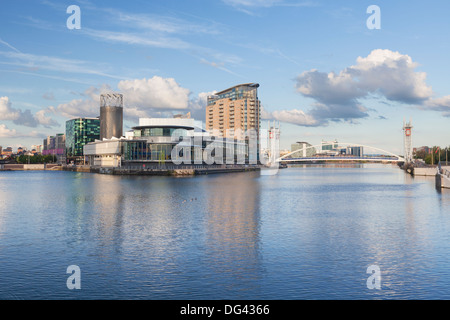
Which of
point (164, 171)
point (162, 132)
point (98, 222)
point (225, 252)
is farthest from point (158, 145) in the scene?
point (225, 252)

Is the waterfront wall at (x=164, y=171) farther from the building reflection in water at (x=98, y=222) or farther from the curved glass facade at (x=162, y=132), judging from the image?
the building reflection in water at (x=98, y=222)

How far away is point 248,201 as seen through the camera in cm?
5778

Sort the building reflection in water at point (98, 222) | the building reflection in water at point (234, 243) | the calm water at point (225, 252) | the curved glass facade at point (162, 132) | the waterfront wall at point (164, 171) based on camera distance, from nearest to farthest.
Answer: the calm water at point (225, 252), the building reflection in water at point (234, 243), the building reflection in water at point (98, 222), the waterfront wall at point (164, 171), the curved glass facade at point (162, 132)

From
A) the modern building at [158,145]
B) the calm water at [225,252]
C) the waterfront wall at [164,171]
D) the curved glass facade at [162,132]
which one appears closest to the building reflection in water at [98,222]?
the calm water at [225,252]

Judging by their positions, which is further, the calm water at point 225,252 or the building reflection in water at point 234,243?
the building reflection in water at point 234,243

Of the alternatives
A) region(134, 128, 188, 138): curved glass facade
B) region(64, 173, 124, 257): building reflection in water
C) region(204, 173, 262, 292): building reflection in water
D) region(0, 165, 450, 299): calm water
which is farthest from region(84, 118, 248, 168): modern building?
region(0, 165, 450, 299): calm water

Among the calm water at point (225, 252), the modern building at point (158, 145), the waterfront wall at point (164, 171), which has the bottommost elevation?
the calm water at point (225, 252)

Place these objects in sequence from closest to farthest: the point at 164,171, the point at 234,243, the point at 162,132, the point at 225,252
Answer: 1. the point at 225,252
2. the point at 234,243
3. the point at 164,171
4. the point at 162,132

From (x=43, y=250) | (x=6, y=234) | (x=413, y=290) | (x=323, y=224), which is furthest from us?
(x=323, y=224)

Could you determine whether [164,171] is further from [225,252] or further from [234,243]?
[225,252]
